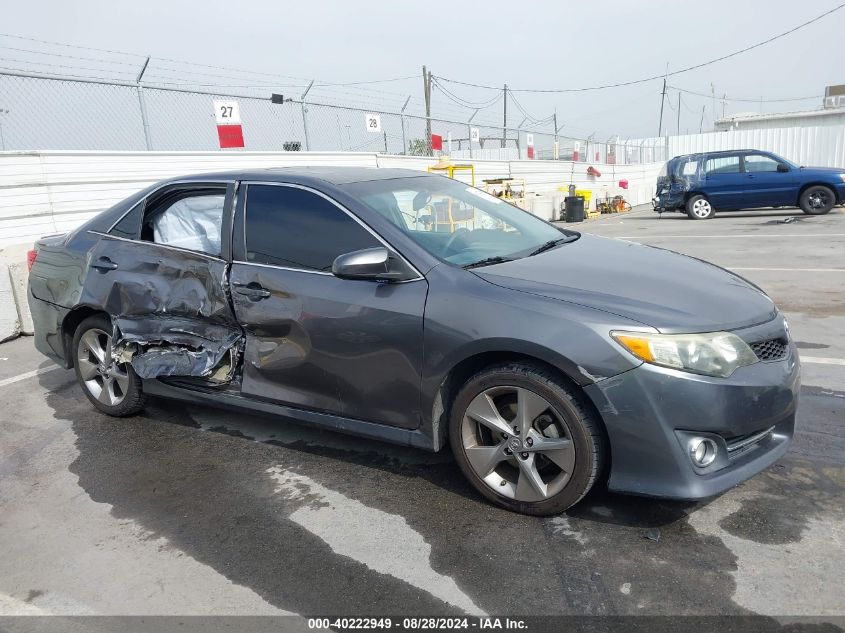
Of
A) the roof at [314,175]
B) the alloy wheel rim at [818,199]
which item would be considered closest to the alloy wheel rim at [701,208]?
the alloy wheel rim at [818,199]

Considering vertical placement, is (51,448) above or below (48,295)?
below

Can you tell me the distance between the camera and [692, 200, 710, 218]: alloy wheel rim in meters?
17.3

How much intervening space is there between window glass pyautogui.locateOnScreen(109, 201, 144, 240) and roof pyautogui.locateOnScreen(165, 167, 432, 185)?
42cm

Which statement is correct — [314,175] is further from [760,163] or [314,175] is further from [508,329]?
[760,163]

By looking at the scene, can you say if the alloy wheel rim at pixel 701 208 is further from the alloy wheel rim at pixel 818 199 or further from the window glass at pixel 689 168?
the alloy wheel rim at pixel 818 199

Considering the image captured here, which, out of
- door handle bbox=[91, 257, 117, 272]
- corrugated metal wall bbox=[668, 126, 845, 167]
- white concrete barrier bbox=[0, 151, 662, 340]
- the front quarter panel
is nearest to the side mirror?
the front quarter panel

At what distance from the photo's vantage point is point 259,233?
382 centimetres

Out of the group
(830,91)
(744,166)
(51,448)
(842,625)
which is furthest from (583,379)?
(830,91)

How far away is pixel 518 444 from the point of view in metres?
3.01

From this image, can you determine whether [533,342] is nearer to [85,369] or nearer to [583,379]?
[583,379]

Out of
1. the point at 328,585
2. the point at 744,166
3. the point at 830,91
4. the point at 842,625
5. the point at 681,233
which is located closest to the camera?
the point at 842,625

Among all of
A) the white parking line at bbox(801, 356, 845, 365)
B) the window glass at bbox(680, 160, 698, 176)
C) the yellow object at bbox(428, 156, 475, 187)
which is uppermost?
the yellow object at bbox(428, 156, 475, 187)

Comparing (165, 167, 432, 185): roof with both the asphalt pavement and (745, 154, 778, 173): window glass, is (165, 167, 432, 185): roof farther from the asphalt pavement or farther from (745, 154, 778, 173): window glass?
(745, 154, 778, 173): window glass

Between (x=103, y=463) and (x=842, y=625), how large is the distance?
12.1 feet
